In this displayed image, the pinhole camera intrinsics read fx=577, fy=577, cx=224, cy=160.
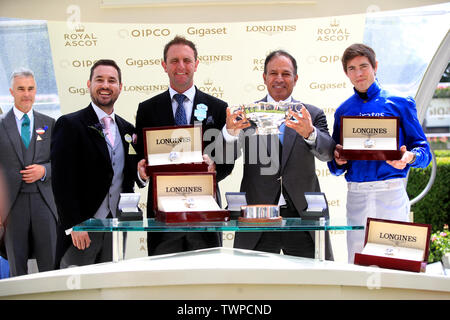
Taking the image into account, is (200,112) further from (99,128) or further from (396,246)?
(396,246)

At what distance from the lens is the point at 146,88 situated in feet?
16.0

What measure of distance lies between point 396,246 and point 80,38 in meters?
3.19

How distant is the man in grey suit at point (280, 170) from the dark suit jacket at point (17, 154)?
1.80m

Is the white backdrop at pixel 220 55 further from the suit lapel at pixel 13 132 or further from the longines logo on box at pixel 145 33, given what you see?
the suit lapel at pixel 13 132

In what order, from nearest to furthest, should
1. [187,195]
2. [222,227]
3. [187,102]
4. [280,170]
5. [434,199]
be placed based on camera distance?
[222,227] → [187,195] → [280,170] → [187,102] → [434,199]

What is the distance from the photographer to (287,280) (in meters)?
2.64

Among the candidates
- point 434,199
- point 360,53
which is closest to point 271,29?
point 360,53

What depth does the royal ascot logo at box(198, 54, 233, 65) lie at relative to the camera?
4.85m

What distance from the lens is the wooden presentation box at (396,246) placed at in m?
2.76

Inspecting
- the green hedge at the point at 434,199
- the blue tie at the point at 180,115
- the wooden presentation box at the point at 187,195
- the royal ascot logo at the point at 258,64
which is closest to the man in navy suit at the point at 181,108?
the blue tie at the point at 180,115

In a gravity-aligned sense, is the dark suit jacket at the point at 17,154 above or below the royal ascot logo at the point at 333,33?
below

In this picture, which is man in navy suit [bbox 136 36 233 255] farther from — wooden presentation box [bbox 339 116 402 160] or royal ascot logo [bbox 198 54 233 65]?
wooden presentation box [bbox 339 116 402 160]

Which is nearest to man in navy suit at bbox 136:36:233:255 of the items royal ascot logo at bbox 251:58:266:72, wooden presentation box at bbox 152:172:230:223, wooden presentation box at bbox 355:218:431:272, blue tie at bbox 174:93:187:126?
blue tie at bbox 174:93:187:126

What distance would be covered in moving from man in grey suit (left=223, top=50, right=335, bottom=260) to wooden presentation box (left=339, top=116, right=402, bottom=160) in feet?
1.00
